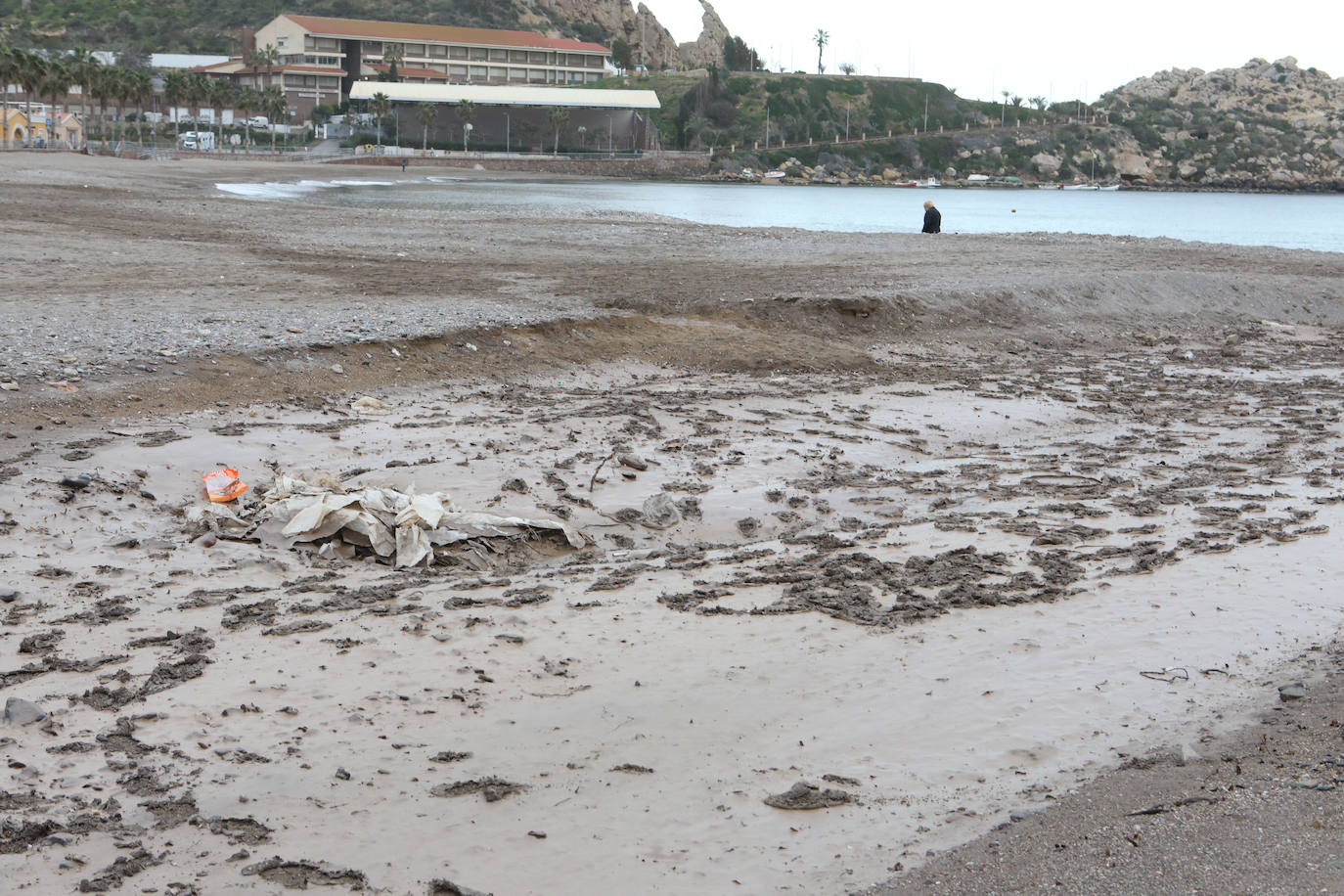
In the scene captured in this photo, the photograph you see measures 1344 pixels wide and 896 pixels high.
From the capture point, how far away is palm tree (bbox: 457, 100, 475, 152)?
132m

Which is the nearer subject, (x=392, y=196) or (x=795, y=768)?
(x=795, y=768)

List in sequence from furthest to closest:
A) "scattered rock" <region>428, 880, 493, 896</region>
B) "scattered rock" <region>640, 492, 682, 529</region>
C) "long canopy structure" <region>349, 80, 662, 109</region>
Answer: "long canopy structure" <region>349, 80, 662, 109</region>, "scattered rock" <region>640, 492, 682, 529</region>, "scattered rock" <region>428, 880, 493, 896</region>

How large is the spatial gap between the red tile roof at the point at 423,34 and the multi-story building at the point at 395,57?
0.41 feet

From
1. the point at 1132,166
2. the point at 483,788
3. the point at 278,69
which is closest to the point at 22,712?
the point at 483,788

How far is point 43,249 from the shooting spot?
17250mm

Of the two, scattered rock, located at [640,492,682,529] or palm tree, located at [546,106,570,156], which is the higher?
palm tree, located at [546,106,570,156]

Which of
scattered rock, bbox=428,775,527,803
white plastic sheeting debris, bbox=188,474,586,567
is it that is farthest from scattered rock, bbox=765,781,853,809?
white plastic sheeting debris, bbox=188,474,586,567

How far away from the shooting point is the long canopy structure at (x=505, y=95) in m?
131

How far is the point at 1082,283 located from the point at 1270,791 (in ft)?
54.2

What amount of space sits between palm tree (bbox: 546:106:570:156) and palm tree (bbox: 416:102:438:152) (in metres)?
13.6

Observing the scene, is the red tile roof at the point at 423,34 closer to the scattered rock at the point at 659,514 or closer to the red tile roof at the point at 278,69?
the red tile roof at the point at 278,69

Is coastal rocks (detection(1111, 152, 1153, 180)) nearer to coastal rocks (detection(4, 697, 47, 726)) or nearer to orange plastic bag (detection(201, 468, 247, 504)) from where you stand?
orange plastic bag (detection(201, 468, 247, 504))

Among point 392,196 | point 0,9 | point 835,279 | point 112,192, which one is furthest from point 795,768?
point 0,9

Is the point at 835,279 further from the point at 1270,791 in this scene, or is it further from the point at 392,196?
the point at 392,196
